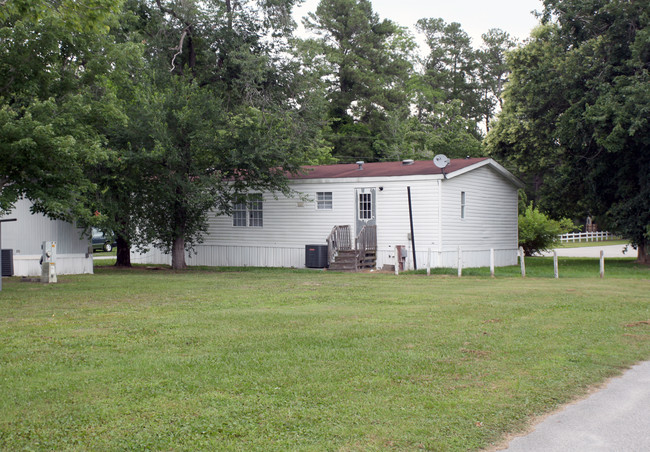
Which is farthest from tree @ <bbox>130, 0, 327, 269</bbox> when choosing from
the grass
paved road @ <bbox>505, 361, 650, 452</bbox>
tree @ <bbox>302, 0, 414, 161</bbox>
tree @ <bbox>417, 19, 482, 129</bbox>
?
tree @ <bbox>417, 19, 482, 129</bbox>

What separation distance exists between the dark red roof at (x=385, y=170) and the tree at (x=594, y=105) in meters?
4.05

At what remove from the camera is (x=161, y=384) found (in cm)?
677

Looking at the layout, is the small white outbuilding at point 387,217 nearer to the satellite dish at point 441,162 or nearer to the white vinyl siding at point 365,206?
the white vinyl siding at point 365,206

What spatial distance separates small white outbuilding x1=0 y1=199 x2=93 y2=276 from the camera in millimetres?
20984

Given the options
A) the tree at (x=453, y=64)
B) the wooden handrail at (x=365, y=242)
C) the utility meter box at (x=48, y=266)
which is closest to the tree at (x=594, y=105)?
the wooden handrail at (x=365, y=242)

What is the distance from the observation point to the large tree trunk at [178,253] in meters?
26.2

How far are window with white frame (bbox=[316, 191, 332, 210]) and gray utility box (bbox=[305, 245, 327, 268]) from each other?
2112mm

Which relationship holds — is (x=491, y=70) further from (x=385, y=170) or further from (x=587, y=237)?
(x=385, y=170)

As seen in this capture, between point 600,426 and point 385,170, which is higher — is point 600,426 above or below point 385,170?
below

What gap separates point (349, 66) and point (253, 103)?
85.4 feet

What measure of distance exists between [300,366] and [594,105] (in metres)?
21.1

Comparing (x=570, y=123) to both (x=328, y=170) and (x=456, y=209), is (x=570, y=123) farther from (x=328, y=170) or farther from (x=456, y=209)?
(x=328, y=170)

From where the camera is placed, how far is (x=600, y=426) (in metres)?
5.76

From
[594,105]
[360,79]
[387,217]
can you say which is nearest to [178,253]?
[387,217]
